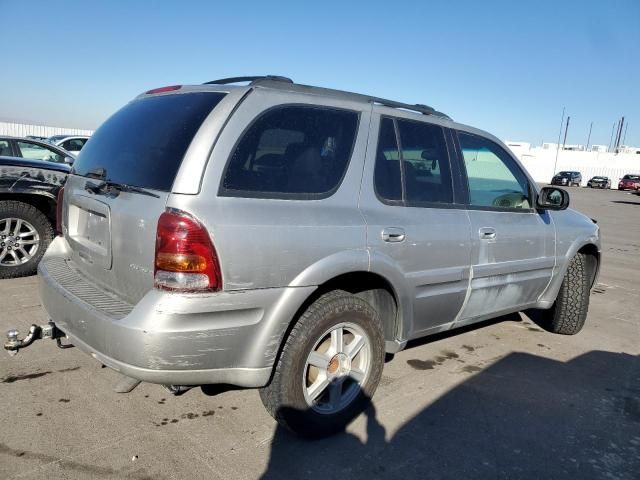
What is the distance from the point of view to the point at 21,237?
17.9ft

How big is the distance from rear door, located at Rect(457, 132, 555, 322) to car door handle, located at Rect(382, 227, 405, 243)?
75 centimetres

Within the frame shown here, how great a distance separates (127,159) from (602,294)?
627 centimetres

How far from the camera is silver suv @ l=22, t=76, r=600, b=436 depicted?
2266 mm

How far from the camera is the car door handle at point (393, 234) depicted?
287 centimetres

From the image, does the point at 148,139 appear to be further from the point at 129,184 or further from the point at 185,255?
the point at 185,255

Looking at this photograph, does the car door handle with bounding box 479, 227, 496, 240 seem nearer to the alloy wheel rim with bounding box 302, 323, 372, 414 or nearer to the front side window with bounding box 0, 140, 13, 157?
the alloy wheel rim with bounding box 302, 323, 372, 414

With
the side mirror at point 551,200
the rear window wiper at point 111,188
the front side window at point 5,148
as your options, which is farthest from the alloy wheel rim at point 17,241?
the side mirror at point 551,200

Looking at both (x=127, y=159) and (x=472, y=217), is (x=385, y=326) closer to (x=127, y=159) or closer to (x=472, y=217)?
(x=472, y=217)

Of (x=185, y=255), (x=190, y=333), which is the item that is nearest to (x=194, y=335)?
(x=190, y=333)

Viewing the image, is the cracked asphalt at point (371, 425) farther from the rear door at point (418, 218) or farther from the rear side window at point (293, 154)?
the rear side window at point (293, 154)

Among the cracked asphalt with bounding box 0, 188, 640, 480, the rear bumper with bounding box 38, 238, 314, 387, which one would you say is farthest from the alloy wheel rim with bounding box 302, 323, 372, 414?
the rear bumper with bounding box 38, 238, 314, 387

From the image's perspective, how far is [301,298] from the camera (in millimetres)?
2506

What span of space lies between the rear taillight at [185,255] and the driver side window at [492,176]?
6.72 feet

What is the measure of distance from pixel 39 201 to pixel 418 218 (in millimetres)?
4392
